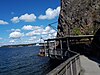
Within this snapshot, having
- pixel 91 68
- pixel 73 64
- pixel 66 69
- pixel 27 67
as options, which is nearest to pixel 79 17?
pixel 27 67

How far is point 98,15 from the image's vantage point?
6650cm

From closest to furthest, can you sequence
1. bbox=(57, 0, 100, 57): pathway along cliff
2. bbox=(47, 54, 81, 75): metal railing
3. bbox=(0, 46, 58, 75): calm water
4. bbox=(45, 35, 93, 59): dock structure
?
bbox=(47, 54, 81, 75): metal railing, bbox=(45, 35, 93, 59): dock structure, bbox=(0, 46, 58, 75): calm water, bbox=(57, 0, 100, 57): pathway along cliff

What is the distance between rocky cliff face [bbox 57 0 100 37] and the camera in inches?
2714

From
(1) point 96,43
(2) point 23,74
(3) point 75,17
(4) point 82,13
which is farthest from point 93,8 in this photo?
(2) point 23,74

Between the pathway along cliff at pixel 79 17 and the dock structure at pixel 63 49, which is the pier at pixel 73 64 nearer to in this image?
the dock structure at pixel 63 49

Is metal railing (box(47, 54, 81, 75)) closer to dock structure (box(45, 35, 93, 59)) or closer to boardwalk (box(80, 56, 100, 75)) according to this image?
boardwalk (box(80, 56, 100, 75))

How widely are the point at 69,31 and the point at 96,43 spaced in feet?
140

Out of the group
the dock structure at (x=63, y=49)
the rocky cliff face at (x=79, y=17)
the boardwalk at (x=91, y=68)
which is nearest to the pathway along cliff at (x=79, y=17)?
the rocky cliff face at (x=79, y=17)

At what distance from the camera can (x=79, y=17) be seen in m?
81.8

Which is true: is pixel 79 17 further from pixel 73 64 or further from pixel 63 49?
pixel 73 64

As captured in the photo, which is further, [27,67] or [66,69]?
[27,67]

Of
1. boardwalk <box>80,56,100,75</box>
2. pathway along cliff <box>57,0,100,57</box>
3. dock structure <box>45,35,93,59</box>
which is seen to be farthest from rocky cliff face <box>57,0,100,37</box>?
boardwalk <box>80,56,100,75</box>

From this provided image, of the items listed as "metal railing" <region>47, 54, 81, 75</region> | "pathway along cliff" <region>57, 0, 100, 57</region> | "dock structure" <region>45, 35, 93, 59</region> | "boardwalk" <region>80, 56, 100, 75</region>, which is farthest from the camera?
"pathway along cliff" <region>57, 0, 100, 57</region>

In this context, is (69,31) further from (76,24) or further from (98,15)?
(98,15)
